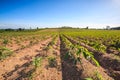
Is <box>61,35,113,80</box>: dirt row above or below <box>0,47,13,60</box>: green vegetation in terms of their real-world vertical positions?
below

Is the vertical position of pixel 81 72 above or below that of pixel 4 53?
below

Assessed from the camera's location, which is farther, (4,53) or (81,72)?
(4,53)

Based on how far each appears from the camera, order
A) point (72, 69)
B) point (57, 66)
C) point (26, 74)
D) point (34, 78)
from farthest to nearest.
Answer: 1. point (57, 66)
2. point (72, 69)
3. point (26, 74)
4. point (34, 78)

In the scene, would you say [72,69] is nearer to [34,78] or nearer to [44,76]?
[44,76]

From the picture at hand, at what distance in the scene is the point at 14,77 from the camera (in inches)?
236

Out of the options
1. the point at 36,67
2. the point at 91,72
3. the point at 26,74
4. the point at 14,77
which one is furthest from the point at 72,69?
the point at 14,77

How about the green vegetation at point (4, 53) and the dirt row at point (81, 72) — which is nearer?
the dirt row at point (81, 72)

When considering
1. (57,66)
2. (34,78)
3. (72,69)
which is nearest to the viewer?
(34,78)

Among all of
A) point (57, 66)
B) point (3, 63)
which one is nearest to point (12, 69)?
point (3, 63)

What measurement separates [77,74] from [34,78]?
210 centimetres

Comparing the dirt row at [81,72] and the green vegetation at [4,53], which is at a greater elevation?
the green vegetation at [4,53]

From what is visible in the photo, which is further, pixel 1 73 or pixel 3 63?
pixel 3 63

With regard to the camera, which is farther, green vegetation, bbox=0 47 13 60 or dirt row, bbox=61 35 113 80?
green vegetation, bbox=0 47 13 60

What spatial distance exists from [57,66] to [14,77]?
254 cm
